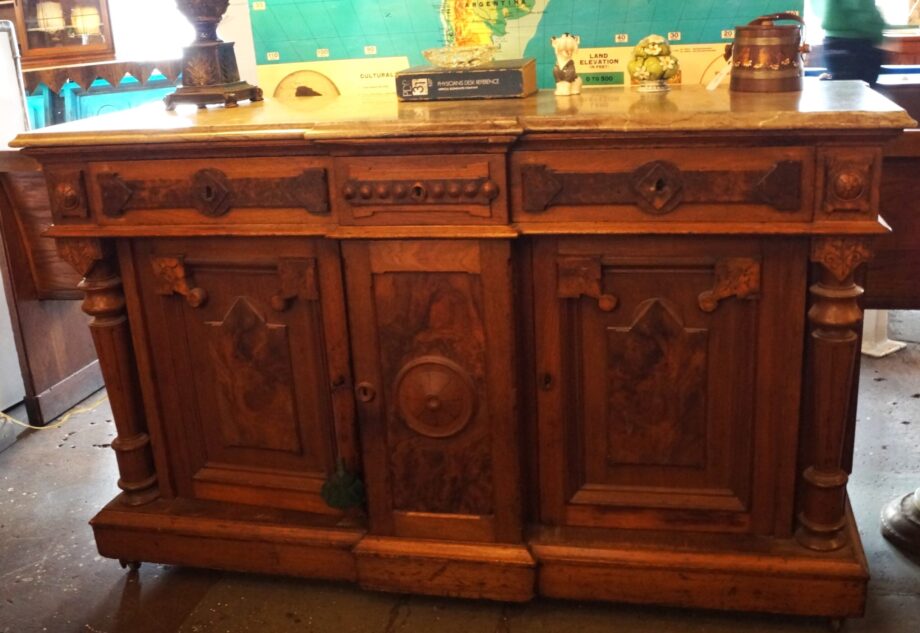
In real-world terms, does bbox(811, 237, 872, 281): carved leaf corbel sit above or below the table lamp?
below

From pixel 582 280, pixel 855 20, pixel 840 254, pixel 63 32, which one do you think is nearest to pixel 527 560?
pixel 582 280

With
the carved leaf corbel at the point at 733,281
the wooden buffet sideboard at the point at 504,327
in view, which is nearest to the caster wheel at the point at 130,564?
the wooden buffet sideboard at the point at 504,327

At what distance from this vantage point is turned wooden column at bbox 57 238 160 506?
1.83m

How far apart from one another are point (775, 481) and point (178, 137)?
3.98 feet

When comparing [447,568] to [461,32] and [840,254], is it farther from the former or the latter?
[461,32]

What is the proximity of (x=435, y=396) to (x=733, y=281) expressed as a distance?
553 millimetres

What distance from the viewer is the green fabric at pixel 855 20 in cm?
205

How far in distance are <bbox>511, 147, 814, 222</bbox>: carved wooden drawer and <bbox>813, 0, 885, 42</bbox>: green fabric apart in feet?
2.49

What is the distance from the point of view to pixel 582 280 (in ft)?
5.41

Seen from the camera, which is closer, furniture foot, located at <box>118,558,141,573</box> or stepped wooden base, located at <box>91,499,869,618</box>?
stepped wooden base, located at <box>91,499,869,618</box>

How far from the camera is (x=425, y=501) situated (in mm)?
1809

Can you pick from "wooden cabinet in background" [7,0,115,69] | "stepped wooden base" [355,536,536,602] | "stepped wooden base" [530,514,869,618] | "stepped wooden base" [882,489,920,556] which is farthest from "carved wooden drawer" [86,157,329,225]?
"wooden cabinet in background" [7,0,115,69]

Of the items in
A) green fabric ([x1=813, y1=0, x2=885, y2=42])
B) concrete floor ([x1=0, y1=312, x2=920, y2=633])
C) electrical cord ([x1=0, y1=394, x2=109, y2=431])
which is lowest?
concrete floor ([x1=0, y1=312, x2=920, y2=633])

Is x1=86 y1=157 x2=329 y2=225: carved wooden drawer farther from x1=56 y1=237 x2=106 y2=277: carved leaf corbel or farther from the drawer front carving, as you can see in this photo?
the drawer front carving
